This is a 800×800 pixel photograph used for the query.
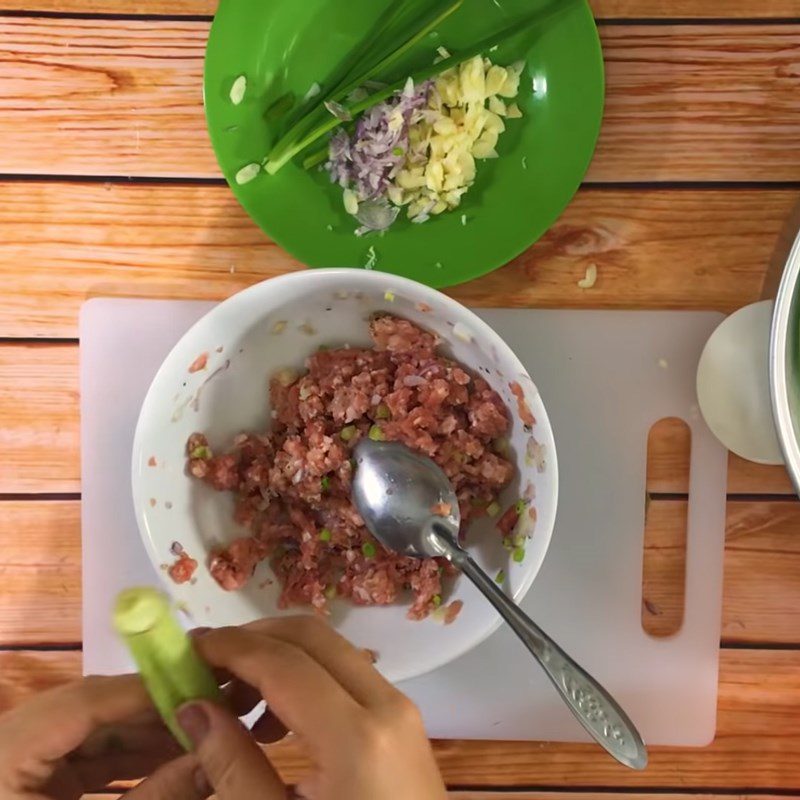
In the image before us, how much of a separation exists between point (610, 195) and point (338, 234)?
0.30 metres

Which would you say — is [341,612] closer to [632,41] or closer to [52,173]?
[52,173]

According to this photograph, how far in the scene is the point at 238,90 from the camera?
0.88m

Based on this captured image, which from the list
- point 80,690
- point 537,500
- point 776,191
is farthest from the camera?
point 776,191

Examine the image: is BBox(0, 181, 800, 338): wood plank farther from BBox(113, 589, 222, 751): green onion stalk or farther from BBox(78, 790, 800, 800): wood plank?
BBox(78, 790, 800, 800): wood plank

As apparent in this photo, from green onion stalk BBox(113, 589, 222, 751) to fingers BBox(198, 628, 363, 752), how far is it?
0.09 ft

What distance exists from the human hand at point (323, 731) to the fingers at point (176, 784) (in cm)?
3

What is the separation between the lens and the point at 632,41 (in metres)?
0.92

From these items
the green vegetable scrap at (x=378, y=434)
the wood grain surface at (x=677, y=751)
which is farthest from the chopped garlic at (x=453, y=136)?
the wood grain surface at (x=677, y=751)

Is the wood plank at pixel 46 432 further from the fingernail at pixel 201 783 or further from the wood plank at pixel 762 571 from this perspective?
the fingernail at pixel 201 783

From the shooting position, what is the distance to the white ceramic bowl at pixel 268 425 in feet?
2.64

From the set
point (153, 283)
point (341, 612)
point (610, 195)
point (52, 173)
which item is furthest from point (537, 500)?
point (52, 173)

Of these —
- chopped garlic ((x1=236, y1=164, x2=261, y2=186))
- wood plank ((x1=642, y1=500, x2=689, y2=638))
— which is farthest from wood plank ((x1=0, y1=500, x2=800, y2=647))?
chopped garlic ((x1=236, y1=164, x2=261, y2=186))

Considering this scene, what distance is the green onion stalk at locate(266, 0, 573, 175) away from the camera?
845mm

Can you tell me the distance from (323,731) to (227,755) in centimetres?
7
